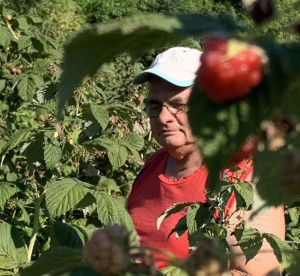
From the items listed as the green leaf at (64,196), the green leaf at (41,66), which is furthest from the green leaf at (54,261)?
the green leaf at (41,66)

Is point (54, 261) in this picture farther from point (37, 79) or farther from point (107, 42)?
point (37, 79)

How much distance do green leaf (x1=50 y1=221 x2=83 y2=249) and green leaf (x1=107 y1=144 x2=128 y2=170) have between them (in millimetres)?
2048

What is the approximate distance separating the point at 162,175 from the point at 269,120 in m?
2.18

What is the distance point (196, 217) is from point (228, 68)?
1.78 m

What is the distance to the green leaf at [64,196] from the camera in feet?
8.79

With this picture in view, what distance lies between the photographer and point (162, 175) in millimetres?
2797

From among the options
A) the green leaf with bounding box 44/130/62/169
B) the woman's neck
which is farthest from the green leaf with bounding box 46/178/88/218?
the green leaf with bounding box 44/130/62/169

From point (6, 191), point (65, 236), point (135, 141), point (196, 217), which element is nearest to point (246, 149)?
point (65, 236)

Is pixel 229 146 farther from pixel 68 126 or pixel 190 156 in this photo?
pixel 68 126

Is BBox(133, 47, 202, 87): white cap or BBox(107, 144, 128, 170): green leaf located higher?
BBox(133, 47, 202, 87): white cap

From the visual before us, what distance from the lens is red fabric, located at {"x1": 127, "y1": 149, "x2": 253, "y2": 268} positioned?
2521 mm

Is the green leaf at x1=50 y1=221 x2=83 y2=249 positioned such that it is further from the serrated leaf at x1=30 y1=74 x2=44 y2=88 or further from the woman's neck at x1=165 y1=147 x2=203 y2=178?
the serrated leaf at x1=30 y1=74 x2=44 y2=88

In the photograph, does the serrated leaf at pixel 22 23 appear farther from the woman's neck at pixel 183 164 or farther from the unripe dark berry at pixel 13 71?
the woman's neck at pixel 183 164

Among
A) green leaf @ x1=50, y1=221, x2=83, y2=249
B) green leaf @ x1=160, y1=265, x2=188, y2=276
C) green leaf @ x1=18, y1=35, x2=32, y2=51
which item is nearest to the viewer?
green leaf @ x1=50, y1=221, x2=83, y2=249
